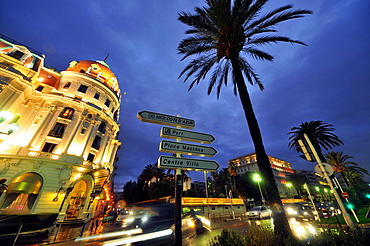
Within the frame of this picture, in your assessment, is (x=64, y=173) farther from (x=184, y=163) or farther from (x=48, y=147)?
(x=184, y=163)

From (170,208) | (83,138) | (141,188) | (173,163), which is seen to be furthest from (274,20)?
(141,188)

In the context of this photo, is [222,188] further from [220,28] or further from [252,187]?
[220,28]

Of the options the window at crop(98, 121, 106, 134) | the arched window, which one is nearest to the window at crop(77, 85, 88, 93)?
the window at crop(98, 121, 106, 134)

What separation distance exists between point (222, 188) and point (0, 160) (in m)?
50.4

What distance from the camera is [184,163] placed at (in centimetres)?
423

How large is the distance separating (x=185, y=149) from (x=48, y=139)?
83.0 ft

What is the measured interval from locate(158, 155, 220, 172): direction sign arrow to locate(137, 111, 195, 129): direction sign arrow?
1.21m

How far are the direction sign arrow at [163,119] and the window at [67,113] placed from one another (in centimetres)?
2473

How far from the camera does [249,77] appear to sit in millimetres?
11328

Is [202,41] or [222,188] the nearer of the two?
[202,41]

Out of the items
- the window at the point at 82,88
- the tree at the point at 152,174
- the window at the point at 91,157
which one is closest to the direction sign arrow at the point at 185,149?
the window at the point at 91,157

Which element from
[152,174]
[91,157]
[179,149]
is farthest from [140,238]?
[152,174]

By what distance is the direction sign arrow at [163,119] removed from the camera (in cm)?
459

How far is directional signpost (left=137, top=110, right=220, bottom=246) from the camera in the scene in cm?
400
